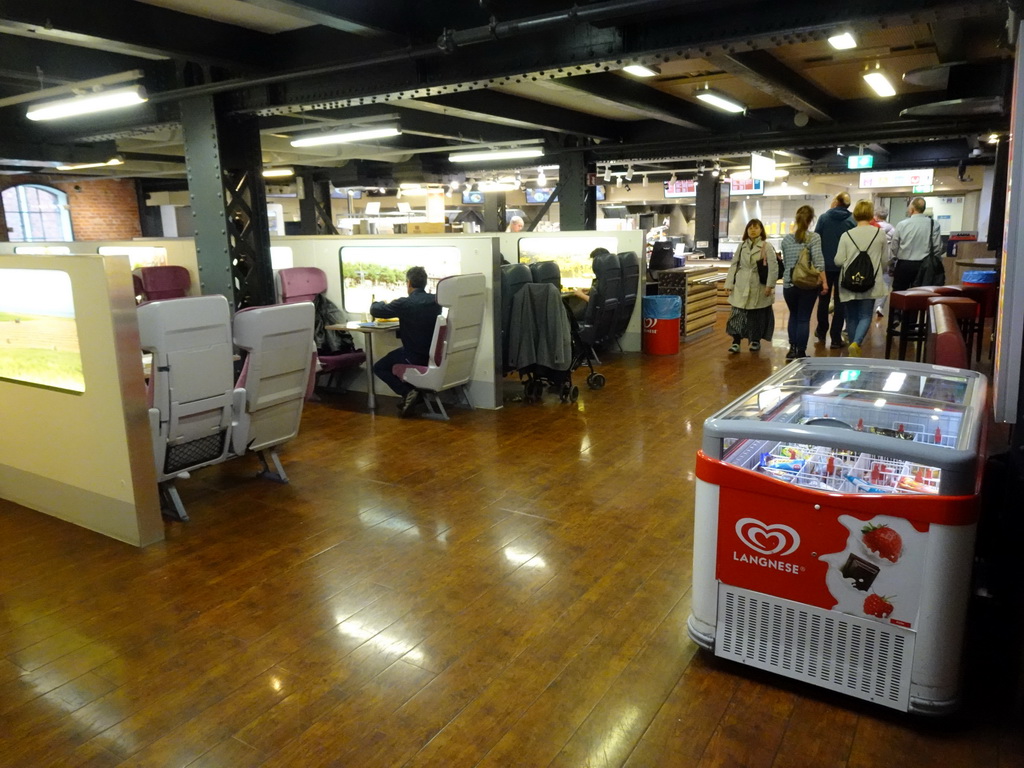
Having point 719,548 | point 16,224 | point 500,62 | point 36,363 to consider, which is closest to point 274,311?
point 36,363

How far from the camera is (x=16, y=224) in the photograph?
13906mm

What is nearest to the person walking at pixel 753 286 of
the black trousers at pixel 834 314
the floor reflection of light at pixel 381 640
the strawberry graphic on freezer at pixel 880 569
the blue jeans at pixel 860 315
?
the black trousers at pixel 834 314

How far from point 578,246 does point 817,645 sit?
6.90 meters

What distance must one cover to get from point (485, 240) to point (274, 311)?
236 centimetres

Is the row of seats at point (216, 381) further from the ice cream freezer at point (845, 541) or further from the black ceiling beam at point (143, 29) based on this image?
the ice cream freezer at point (845, 541)

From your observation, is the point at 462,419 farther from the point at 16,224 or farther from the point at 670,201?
the point at 670,201

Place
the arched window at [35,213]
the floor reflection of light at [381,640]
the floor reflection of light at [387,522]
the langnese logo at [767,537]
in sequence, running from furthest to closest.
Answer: the arched window at [35,213] → the floor reflection of light at [387,522] → the floor reflection of light at [381,640] → the langnese logo at [767,537]

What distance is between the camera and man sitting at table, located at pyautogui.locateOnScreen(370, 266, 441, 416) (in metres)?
5.80

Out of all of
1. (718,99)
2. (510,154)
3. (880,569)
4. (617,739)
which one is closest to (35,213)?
(510,154)

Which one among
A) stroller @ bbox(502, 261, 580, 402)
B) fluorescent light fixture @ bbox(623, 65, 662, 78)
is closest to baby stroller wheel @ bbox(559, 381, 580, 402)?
stroller @ bbox(502, 261, 580, 402)

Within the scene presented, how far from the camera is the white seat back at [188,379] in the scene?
3688mm

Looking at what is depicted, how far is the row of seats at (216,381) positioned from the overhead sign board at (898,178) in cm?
1538

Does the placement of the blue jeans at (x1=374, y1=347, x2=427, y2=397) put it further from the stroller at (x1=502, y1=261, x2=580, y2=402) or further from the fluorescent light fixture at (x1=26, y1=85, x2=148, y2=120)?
the fluorescent light fixture at (x1=26, y1=85, x2=148, y2=120)

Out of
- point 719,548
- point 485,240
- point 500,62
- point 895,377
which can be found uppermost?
point 500,62
